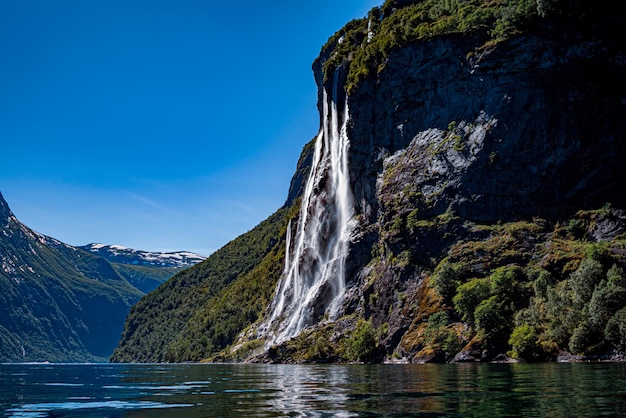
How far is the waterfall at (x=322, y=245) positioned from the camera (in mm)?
100562

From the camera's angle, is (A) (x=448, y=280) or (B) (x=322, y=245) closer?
(A) (x=448, y=280)

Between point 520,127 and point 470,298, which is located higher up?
point 520,127

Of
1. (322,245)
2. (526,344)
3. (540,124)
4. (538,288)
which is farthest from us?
(322,245)

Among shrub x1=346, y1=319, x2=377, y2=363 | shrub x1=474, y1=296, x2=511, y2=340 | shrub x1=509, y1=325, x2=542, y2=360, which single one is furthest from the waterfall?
shrub x1=509, y1=325, x2=542, y2=360

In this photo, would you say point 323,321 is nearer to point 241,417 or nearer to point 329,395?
point 329,395

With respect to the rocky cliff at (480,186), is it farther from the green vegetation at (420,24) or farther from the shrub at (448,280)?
the green vegetation at (420,24)

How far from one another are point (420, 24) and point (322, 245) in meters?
A: 46.7

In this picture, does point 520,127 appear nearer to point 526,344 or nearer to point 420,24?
point 420,24

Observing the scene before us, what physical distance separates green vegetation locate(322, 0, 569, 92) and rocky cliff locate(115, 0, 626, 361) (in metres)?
0.40

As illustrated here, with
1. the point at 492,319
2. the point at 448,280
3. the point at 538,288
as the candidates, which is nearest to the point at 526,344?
the point at 492,319

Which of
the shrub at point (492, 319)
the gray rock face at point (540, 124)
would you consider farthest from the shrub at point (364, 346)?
the gray rock face at point (540, 124)

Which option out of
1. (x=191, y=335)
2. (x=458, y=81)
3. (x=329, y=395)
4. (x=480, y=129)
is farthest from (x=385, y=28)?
(x=191, y=335)

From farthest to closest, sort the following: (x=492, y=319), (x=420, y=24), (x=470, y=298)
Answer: (x=420, y=24)
(x=470, y=298)
(x=492, y=319)

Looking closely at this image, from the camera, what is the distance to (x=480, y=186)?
8119 centimetres
